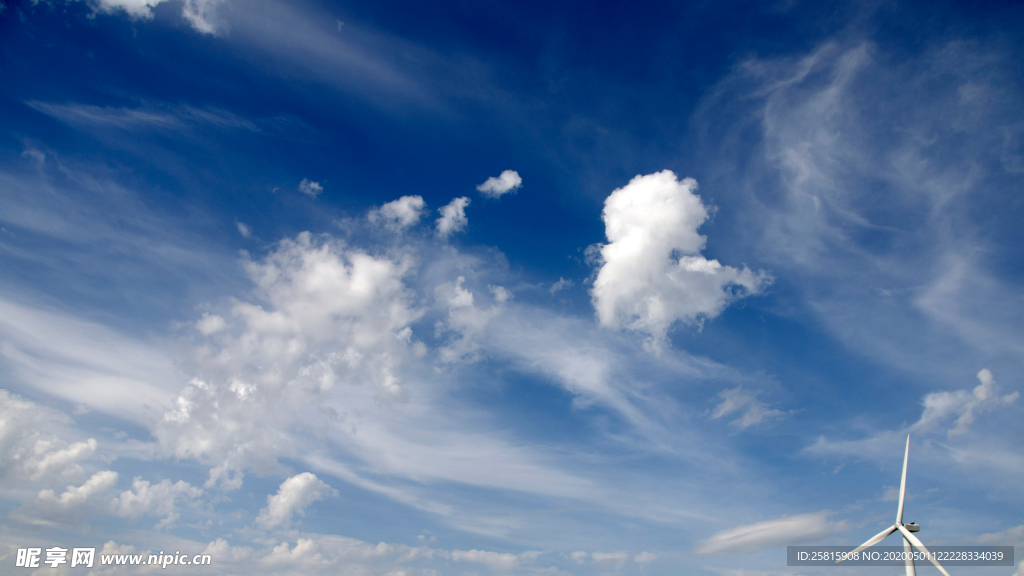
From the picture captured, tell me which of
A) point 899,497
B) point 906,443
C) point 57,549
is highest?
point 906,443

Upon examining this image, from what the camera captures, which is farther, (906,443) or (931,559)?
(906,443)

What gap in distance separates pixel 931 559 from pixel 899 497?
28.8 metres

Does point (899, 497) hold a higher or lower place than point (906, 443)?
lower

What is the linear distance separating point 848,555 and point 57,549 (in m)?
309

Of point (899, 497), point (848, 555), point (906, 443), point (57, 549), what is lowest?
point (57, 549)

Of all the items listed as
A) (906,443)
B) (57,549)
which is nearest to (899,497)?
(906,443)

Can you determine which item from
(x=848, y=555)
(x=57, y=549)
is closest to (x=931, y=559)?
(x=848, y=555)

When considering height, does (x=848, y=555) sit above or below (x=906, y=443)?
below

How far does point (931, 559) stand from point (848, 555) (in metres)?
25.2

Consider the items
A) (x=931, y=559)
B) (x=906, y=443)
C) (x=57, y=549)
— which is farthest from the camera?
(x=57, y=549)

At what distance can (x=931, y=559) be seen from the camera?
14950 cm

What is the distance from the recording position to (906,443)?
545ft

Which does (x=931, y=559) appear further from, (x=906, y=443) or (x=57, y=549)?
(x=57, y=549)

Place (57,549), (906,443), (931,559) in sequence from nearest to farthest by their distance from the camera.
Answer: (931,559), (906,443), (57,549)
